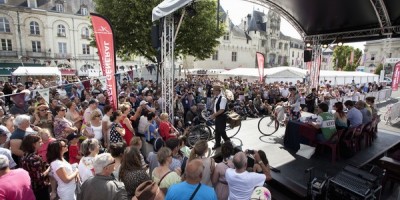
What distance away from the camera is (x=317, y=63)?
1140 centimetres

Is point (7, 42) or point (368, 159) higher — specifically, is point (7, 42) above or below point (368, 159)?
above

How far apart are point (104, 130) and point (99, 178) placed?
2.35 m

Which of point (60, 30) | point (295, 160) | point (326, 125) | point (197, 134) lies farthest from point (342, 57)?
point (60, 30)

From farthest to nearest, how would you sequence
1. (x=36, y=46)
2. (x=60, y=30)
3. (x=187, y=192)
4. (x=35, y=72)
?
(x=60, y=30)
(x=36, y=46)
(x=35, y=72)
(x=187, y=192)

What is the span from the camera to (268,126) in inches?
325

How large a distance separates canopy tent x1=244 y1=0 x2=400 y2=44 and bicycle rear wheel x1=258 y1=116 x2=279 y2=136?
419cm

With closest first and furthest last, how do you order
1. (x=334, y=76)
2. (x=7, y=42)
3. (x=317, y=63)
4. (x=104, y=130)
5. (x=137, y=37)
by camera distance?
(x=104, y=130) < (x=317, y=63) < (x=137, y=37) < (x=334, y=76) < (x=7, y=42)

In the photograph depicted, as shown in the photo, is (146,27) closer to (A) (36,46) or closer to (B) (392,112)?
(B) (392,112)

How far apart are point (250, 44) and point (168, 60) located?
138 feet

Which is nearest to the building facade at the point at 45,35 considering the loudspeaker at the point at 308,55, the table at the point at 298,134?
the loudspeaker at the point at 308,55

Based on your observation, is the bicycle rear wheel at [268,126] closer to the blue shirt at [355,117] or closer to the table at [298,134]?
the table at [298,134]

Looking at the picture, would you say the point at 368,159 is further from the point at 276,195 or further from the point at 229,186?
the point at 229,186

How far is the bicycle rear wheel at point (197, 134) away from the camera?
6.66 metres

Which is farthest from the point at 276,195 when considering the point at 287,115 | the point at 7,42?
the point at 7,42
